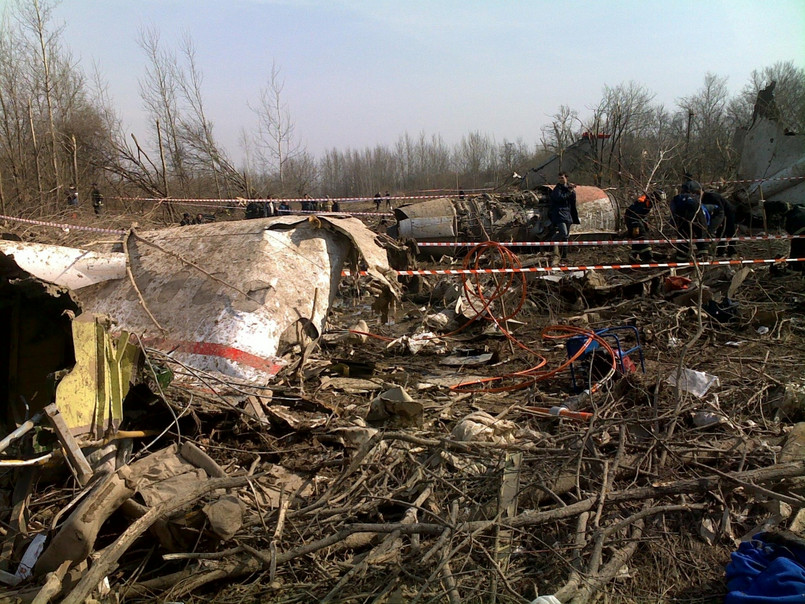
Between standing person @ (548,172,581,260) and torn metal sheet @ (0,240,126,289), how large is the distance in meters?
8.05

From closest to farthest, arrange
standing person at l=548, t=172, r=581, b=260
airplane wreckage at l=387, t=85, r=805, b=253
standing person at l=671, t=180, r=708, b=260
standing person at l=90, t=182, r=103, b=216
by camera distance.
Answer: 1. standing person at l=671, t=180, r=708, b=260
2. standing person at l=548, t=172, r=581, b=260
3. airplane wreckage at l=387, t=85, r=805, b=253
4. standing person at l=90, t=182, r=103, b=216

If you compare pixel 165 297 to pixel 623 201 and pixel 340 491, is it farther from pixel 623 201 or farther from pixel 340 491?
pixel 623 201

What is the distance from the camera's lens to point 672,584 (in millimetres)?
2557

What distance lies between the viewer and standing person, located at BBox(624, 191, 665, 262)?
365 inches

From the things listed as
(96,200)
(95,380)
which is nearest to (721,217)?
(95,380)

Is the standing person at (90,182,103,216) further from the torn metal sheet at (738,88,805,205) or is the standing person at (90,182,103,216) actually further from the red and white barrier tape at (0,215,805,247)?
the torn metal sheet at (738,88,805,205)

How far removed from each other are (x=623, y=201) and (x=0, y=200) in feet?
48.5

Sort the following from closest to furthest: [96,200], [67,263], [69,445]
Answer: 1. [69,445]
2. [67,263]
3. [96,200]

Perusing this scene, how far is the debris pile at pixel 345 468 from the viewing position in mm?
2512

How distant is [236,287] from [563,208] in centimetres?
776

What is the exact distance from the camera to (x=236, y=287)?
5.26 m

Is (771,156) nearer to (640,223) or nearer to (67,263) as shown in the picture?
(640,223)

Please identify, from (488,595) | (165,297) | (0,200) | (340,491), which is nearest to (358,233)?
(165,297)

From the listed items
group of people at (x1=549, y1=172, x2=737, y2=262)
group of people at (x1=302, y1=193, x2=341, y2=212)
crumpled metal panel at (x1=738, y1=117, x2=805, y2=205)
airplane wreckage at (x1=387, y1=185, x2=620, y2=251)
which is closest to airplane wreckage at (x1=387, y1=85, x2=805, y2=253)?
airplane wreckage at (x1=387, y1=185, x2=620, y2=251)
